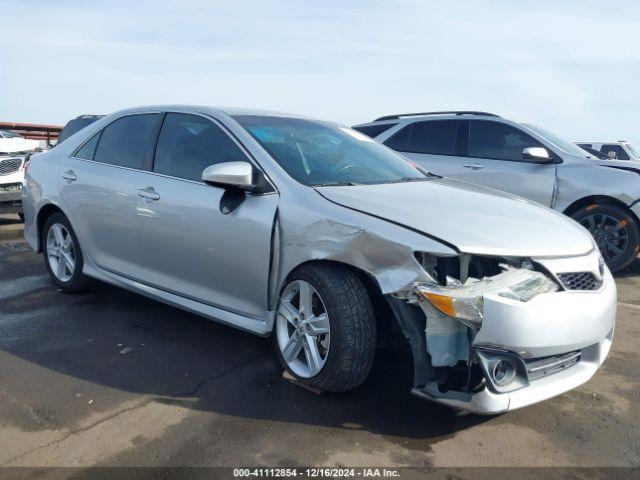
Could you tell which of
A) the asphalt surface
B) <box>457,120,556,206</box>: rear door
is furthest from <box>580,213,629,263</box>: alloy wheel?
the asphalt surface

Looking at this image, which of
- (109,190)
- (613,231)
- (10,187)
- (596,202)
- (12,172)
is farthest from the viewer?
(12,172)

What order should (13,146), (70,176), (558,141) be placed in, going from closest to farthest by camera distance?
(70,176)
(558,141)
(13,146)

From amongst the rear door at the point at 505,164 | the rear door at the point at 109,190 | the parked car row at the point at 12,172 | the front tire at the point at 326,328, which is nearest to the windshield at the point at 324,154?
the front tire at the point at 326,328

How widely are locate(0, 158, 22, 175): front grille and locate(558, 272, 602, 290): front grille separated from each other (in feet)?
26.6

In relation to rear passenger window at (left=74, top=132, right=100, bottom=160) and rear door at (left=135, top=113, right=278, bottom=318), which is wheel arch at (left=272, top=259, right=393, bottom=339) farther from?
rear passenger window at (left=74, top=132, right=100, bottom=160)

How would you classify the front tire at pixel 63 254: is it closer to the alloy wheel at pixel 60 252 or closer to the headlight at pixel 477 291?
the alloy wheel at pixel 60 252

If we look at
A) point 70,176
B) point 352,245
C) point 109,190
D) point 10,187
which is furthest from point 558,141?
point 10,187

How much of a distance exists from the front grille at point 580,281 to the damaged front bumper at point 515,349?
29 millimetres

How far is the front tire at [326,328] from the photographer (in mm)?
2842

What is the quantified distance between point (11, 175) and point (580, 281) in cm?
809

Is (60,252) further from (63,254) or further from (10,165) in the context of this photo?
(10,165)

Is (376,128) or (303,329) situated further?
(376,128)

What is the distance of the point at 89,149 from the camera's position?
4633 mm

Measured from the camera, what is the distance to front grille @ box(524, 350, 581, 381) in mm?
2650
